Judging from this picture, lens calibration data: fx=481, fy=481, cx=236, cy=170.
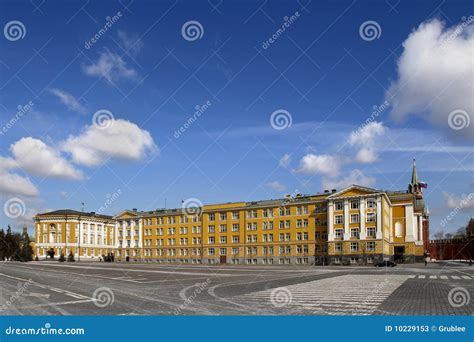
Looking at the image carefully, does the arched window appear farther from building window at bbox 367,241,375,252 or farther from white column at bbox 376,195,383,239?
building window at bbox 367,241,375,252

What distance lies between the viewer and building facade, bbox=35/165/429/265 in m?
84.8

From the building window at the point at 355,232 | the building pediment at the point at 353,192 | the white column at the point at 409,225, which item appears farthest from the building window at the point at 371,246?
the white column at the point at 409,225

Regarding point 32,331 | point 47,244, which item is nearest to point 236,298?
point 32,331

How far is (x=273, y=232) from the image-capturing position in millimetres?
96625

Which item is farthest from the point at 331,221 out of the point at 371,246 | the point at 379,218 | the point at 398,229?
the point at 398,229

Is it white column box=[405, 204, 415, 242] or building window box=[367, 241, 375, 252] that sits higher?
white column box=[405, 204, 415, 242]

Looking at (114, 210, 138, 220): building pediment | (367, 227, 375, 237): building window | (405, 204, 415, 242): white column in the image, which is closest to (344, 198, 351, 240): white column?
(367, 227, 375, 237): building window

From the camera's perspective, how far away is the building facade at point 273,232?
278ft

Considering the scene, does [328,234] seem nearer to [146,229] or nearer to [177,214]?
[177,214]

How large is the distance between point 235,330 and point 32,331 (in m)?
5.07

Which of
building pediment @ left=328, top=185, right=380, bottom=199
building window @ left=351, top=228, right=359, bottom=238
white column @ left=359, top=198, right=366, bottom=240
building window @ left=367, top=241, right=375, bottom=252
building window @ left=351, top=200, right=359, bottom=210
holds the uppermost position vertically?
building pediment @ left=328, top=185, right=380, bottom=199

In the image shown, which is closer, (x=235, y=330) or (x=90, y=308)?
(x=235, y=330)

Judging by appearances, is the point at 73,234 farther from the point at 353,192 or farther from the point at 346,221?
the point at 353,192

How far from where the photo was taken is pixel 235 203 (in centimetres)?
10156
